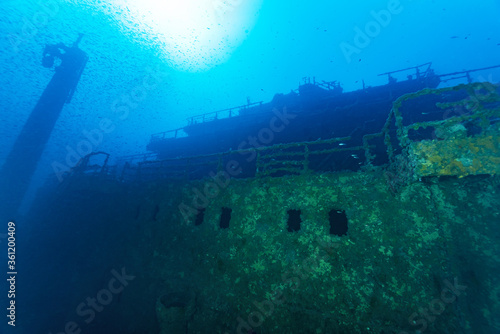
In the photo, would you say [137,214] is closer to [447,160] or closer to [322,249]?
[322,249]

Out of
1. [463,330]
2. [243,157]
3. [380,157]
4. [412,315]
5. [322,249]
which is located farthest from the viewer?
[243,157]

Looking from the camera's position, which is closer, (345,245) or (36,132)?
(345,245)

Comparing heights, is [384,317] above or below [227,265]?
below

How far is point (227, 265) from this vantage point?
6648 mm

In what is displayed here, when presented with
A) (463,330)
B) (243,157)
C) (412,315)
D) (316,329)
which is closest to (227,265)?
(316,329)

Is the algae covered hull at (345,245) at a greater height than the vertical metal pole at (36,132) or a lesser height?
lesser

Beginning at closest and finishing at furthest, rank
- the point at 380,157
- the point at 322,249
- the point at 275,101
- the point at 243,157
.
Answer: the point at 322,249, the point at 380,157, the point at 243,157, the point at 275,101

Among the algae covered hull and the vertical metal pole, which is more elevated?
the vertical metal pole

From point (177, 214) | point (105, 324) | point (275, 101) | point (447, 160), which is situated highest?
point (275, 101)

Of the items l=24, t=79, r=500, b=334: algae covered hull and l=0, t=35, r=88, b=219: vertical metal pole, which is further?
l=0, t=35, r=88, b=219: vertical metal pole

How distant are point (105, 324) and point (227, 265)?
7711 mm

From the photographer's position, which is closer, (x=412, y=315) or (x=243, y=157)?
(x=412, y=315)

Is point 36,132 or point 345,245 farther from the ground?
point 36,132

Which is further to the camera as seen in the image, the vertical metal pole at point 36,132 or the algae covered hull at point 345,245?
the vertical metal pole at point 36,132
